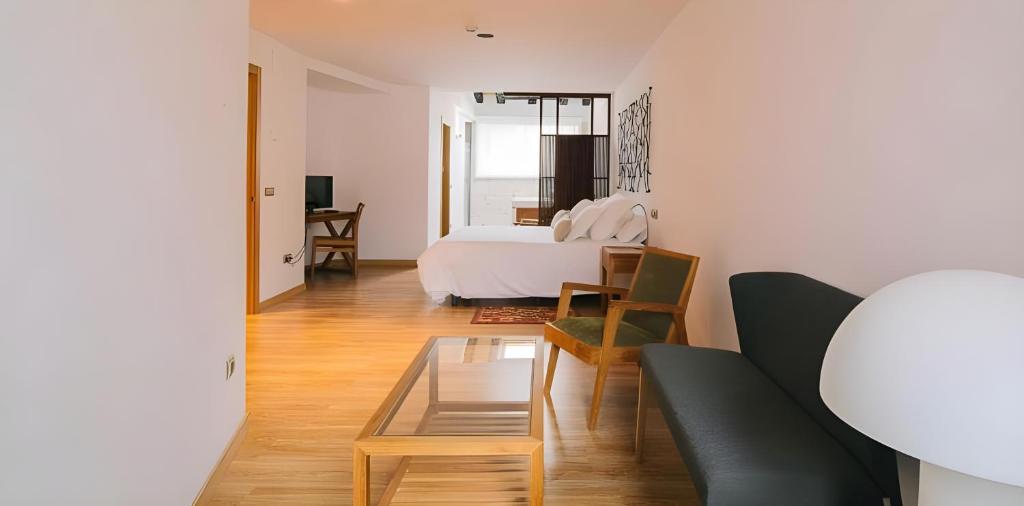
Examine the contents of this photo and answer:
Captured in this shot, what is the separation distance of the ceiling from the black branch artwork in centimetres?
47

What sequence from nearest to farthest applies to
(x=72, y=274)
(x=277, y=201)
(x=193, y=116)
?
(x=72, y=274)
(x=193, y=116)
(x=277, y=201)

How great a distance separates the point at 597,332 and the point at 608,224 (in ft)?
9.23

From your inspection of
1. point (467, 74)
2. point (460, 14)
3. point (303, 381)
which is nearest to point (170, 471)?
point (303, 381)

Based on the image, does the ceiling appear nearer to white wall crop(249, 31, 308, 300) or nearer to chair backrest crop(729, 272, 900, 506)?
white wall crop(249, 31, 308, 300)

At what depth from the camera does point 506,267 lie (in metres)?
5.87

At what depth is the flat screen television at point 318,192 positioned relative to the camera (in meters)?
7.77

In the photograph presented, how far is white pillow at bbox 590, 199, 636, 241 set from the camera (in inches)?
233

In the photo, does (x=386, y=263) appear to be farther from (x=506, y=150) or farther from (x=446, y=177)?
(x=506, y=150)

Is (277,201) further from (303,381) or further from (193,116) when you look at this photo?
(193,116)

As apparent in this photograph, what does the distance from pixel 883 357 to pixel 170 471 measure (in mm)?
1917

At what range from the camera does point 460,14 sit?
15.9 feet

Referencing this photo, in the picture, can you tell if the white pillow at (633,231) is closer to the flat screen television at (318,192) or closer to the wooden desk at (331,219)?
the wooden desk at (331,219)

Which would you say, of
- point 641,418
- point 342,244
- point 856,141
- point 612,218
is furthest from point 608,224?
point 856,141

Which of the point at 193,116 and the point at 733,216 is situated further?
the point at 733,216
